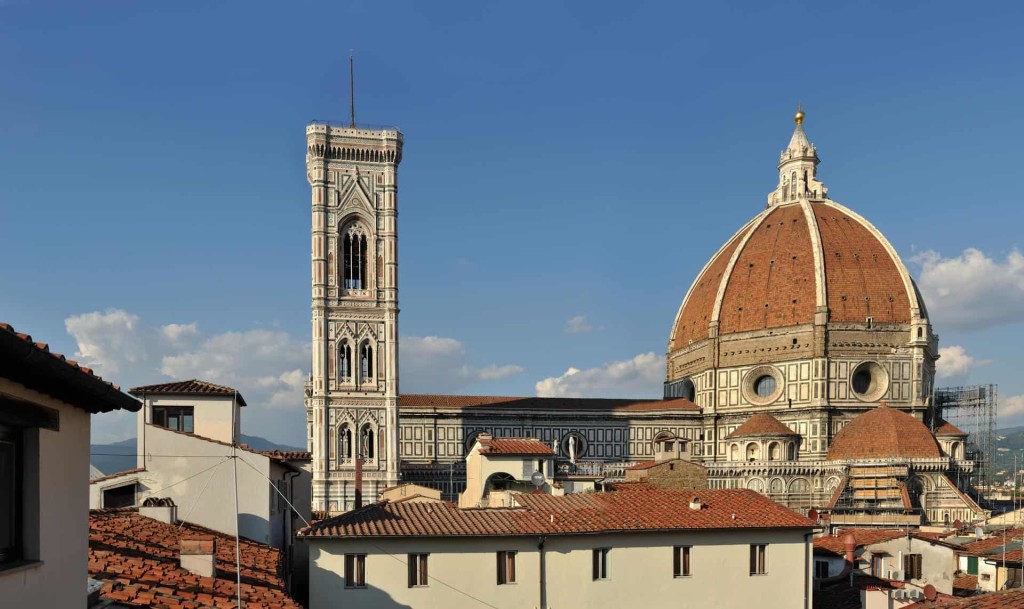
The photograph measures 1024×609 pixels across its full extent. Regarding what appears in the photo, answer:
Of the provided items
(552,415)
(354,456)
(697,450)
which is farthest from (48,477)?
(697,450)

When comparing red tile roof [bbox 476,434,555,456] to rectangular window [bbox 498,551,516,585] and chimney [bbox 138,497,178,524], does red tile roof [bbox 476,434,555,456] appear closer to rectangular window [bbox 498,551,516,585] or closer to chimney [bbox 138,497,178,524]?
rectangular window [bbox 498,551,516,585]

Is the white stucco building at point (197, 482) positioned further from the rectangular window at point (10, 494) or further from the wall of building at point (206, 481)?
the rectangular window at point (10, 494)

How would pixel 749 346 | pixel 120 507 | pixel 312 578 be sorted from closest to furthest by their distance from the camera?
pixel 312 578 → pixel 120 507 → pixel 749 346

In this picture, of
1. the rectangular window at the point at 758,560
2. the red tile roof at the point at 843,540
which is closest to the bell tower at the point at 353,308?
the red tile roof at the point at 843,540

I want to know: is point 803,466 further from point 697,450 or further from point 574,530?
point 574,530

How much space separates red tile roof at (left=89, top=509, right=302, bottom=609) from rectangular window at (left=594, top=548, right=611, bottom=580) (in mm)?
7371

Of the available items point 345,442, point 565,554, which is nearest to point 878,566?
point 565,554

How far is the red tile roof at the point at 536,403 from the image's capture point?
82.6m

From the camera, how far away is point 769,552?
2402cm

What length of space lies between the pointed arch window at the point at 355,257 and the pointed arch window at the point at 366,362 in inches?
185

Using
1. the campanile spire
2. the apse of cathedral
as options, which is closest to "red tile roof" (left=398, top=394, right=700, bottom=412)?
the apse of cathedral

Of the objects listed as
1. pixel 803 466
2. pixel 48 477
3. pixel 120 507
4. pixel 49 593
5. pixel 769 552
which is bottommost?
pixel 803 466

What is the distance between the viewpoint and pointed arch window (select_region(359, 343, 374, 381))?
7356 cm

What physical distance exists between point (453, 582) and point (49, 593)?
52.2 ft
